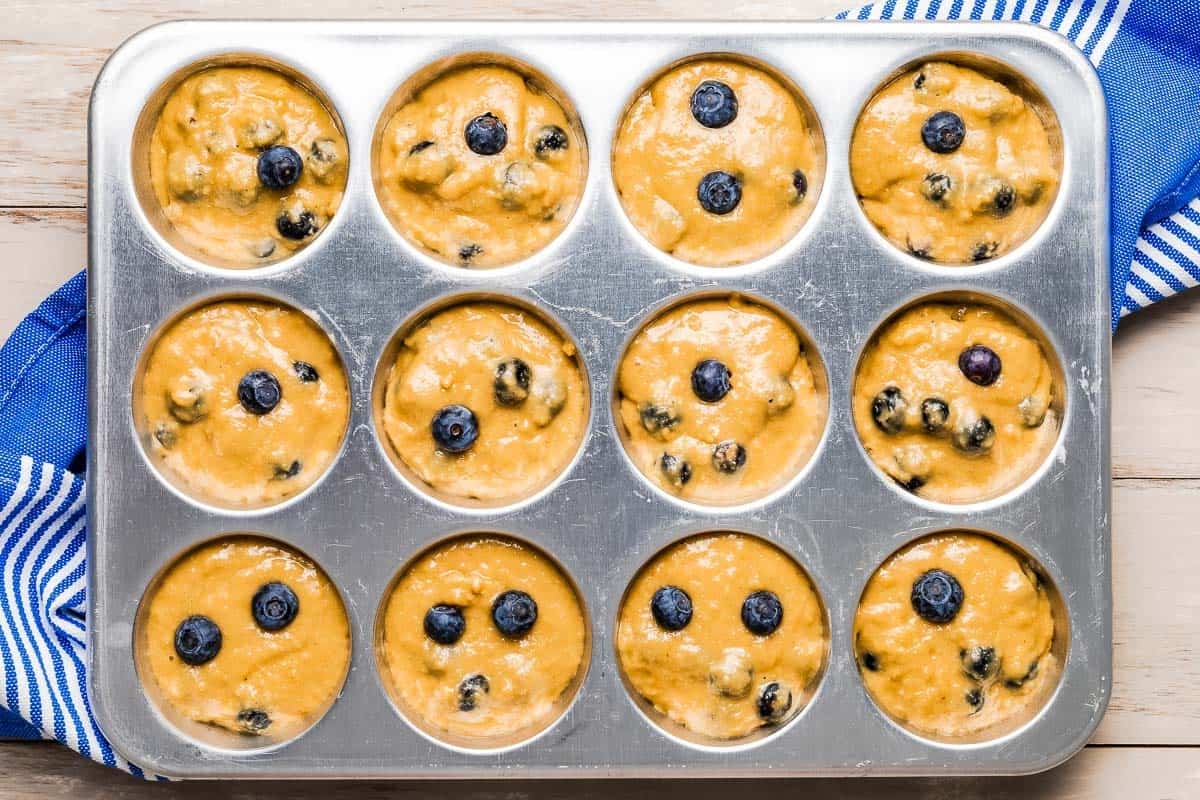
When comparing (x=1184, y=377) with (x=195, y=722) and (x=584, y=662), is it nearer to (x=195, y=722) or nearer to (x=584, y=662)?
(x=584, y=662)

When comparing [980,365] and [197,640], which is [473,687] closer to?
[197,640]

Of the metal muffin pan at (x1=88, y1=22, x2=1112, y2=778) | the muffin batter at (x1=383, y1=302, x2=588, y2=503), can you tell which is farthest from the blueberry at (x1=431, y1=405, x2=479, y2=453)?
the metal muffin pan at (x1=88, y1=22, x2=1112, y2=778)

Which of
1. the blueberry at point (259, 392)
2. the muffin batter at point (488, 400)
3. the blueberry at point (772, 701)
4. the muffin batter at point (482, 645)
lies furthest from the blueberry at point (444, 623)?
the blueberry at point (772, 701)

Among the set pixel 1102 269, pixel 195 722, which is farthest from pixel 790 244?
pixel 195 722

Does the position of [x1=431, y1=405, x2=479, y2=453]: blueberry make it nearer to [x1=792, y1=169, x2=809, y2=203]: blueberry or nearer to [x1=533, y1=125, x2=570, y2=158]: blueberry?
[x1=533, y1=125, x2=570, y2=158]: blueberry

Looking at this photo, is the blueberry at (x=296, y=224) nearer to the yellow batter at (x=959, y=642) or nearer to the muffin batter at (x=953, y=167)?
the muffin batter at (x=953, y=167)

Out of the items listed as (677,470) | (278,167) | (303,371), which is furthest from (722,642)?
(278,167)
